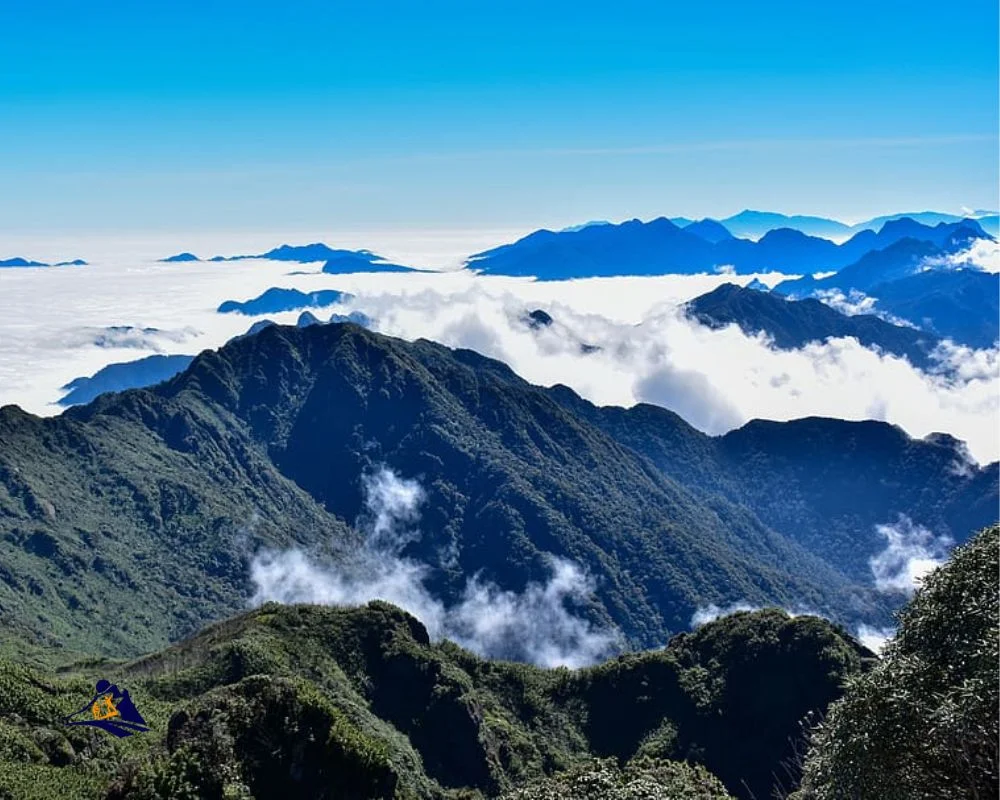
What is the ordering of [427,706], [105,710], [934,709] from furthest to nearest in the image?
[427,706], [105,710], [934,709]

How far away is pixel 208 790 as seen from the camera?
46.4m

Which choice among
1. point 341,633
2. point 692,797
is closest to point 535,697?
point 341,633

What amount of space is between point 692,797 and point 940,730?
24.0 meters

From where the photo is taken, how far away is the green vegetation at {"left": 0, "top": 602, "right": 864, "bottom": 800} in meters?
54.8

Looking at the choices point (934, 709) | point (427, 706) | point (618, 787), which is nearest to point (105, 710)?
point (618, 787)

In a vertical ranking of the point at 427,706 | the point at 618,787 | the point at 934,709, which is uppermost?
the point at 934,709

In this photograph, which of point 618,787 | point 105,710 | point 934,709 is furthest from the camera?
point 105,710

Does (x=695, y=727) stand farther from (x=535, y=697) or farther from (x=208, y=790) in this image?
(x=208, y=790)

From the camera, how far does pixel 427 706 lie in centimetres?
10331

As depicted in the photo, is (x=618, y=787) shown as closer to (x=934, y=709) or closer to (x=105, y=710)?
(x=934, y=709)

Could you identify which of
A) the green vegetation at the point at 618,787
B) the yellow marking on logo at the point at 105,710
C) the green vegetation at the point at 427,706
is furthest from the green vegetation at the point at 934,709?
the yellow marking on logo at the point at 105,710

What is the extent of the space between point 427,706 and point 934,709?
86682mm

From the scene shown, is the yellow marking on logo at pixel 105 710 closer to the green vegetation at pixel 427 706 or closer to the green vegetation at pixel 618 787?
the green vegetation at pixel 427 706

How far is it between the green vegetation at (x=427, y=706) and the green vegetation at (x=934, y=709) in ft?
87.4
